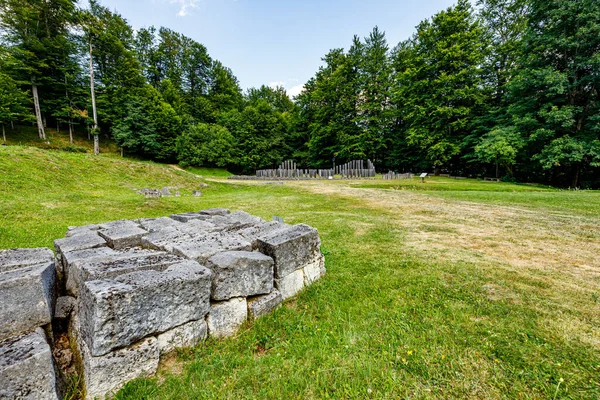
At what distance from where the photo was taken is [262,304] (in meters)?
2.85

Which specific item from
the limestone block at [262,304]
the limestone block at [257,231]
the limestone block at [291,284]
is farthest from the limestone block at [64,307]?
the limestone block at [291,284]

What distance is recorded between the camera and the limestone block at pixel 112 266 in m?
2.24

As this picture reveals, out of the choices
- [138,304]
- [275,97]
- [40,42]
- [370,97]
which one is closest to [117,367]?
[138,304]

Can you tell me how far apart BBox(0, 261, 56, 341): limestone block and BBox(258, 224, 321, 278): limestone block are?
208cm

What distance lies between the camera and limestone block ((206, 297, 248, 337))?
2.48 metres

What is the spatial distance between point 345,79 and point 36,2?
37026 mm

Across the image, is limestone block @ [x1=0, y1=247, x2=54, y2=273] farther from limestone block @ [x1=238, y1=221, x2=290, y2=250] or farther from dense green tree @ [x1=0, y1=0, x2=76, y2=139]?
dense green tree @ [x1=0, y1=0, x2=76, y2=139]

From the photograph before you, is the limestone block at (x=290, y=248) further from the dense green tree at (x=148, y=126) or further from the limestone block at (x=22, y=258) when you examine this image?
the dense green tree at (x=148, y=126)

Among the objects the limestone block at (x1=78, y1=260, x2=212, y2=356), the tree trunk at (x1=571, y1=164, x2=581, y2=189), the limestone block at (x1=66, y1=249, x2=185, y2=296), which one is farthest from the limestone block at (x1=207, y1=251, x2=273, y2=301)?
the tree trunk at (x1=571, y1=164, x2=581, y2=189)

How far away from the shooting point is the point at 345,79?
3597 cm

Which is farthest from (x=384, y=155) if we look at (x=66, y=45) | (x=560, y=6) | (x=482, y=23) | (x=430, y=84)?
(x=66, y=45)

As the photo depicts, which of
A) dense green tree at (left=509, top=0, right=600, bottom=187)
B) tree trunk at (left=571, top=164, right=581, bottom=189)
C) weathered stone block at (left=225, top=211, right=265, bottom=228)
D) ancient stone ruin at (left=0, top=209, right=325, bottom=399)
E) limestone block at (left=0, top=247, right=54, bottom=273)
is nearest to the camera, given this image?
ancient stone ruin at (left=0, top=209, right=325, bottom=399)

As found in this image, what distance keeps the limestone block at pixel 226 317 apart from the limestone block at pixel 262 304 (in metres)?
0.08

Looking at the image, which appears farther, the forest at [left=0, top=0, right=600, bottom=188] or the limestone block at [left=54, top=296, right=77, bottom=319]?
the forest at [left=0, top=0, right=600, bottom=188]
